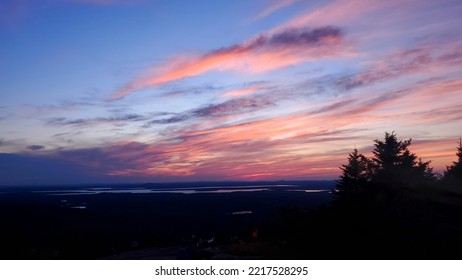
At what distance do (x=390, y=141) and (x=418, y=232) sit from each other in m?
12.9

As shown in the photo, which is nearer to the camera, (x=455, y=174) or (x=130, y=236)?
(x=455, y=174)

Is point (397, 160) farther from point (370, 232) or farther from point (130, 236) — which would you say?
point (130, 236)

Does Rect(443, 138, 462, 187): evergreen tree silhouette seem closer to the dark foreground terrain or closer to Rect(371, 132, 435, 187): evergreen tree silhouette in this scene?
Rect(371, 132, 435, 187): evergreen tree silhouette

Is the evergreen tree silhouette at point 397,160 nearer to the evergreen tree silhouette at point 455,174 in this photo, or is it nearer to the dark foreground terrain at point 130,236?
the evergreen tree silhouette at point 455,174

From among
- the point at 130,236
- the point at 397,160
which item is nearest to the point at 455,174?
the point at 397,160

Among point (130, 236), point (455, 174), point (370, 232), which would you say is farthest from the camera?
point (130, 236)

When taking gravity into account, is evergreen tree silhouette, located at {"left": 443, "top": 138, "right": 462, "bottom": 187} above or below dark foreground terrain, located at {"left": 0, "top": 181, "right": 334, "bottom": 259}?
above

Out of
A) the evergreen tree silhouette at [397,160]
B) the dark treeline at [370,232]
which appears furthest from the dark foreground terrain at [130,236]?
the evergreen tree silhouette at [397,160]

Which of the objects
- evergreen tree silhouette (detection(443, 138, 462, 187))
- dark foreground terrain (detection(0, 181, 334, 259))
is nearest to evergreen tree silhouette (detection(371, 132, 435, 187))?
evergreen tree silhouette (detection(443, 138, 462, 187))

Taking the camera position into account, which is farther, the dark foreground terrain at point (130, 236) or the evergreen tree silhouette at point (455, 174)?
the evergreen tree silhouette at point (455, 174)

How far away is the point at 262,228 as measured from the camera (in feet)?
36.8

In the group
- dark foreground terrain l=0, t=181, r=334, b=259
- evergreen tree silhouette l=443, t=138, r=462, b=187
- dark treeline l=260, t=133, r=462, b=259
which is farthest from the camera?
evergreen tree silhouette l=443, t=138, r=462, b=187

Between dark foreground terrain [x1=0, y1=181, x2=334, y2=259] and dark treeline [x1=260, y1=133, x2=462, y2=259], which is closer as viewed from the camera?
dark treeline [x1=260, y1=133, x2=462, y2=259]
